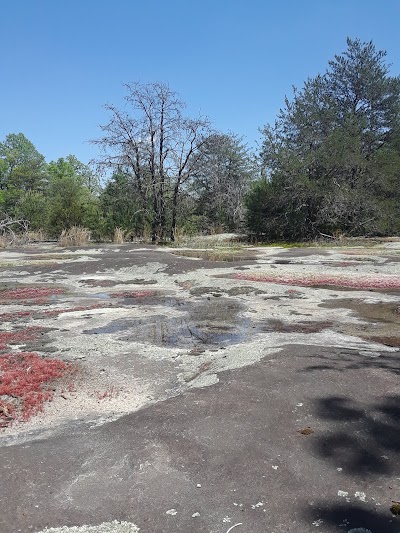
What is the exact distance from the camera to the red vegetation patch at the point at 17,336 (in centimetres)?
744

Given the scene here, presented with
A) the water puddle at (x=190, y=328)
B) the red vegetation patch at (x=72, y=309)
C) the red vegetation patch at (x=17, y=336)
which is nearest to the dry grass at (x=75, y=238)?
the red vegetation patch at (x=72, y=309)

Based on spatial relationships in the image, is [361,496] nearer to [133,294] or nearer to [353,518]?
[353,518]

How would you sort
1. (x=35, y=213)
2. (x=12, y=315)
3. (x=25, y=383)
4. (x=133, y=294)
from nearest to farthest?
1. (x=25, y=383)
2. (x=12, y=315)
3. (x=133, y=294)
4. (x=35, y=213)

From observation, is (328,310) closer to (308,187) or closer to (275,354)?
(275,354)

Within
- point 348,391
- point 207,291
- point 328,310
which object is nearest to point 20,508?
point 348,391

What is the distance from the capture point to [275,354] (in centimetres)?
637

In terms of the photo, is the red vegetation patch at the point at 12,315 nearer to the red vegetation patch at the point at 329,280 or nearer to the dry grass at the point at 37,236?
the red vegetation patch at the point at 329,280

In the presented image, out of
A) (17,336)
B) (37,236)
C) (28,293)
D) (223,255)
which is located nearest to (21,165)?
(37,236)

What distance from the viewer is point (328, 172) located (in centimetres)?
2862

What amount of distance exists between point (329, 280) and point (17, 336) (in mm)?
8812

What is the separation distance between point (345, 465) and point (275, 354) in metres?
2.68

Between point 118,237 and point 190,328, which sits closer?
point 190,328

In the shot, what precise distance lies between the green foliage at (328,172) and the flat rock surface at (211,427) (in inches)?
756

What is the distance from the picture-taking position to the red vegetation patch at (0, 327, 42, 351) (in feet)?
24.4
